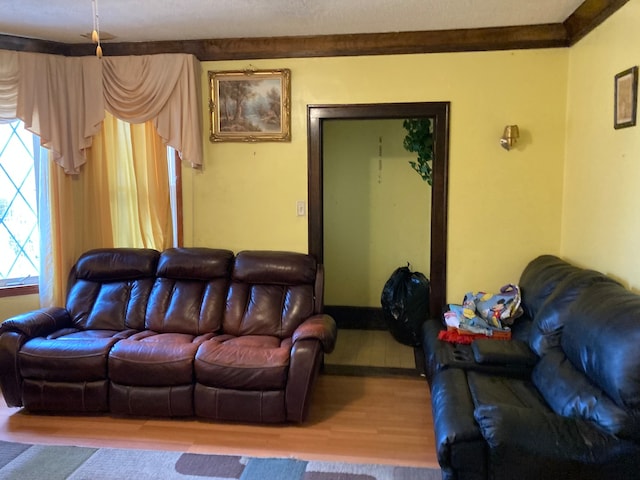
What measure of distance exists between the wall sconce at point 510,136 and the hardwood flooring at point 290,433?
A: 172cm

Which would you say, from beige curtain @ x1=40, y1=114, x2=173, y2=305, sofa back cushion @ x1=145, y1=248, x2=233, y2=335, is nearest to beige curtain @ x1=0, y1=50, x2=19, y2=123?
beige curtain @ x1=40, y1=114, x2=173, y2=305

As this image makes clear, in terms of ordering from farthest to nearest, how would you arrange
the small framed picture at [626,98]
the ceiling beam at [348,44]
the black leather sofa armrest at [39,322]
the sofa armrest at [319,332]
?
the ceiling beam at [348,44]
the black leather sofa armrest at [39,322]
the sofa armrest at [319,332]
the small framed picture at [626,98]

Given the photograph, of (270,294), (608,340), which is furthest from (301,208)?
(608,340)

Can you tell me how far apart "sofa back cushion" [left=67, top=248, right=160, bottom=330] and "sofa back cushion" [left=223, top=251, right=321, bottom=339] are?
606mm

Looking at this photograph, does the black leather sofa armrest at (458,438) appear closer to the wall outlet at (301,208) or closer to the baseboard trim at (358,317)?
the wall outlet at (301,208)

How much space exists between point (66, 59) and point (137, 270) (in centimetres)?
157

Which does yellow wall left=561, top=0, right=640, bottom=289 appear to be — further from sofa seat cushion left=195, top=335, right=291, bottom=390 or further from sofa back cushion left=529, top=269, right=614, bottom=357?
sofa seat cushion left=195, top=335, right=291, bottom=390

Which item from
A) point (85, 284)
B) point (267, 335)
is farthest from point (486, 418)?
point (85, 284)

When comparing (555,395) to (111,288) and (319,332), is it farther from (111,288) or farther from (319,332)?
(111,288)

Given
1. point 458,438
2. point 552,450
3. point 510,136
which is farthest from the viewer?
point 510,136

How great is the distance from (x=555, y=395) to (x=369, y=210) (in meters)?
2.66

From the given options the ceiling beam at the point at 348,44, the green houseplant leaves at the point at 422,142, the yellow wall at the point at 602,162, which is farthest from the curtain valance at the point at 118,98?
the yellow wall at the point at 602,162

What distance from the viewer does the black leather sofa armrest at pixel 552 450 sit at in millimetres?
1718

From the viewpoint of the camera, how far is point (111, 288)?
3361 millimetres
